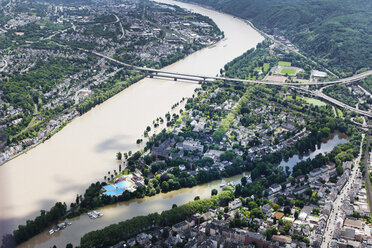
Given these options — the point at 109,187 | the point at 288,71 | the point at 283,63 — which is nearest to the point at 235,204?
the point at 109,187

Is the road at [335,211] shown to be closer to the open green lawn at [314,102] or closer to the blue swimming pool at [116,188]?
the blue swimming pool at [116,188]

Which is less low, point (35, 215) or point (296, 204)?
point (296, 204)

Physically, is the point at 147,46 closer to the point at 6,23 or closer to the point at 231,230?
the point at 6,23

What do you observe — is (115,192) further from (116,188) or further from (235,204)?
(235,204)

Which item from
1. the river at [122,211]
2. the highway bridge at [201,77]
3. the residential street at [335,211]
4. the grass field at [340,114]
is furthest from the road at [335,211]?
the highway bridge at [201,77]

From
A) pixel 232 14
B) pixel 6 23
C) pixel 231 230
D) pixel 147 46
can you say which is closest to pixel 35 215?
pixel 231 230

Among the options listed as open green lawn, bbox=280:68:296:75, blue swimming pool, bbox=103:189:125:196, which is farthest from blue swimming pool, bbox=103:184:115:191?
open green lawn, bbox=280:68:296:75

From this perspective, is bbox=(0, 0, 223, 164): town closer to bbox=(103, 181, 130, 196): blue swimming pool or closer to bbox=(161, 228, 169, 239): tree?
bbox=(103, 181, 130, 196): blue swimming pool
